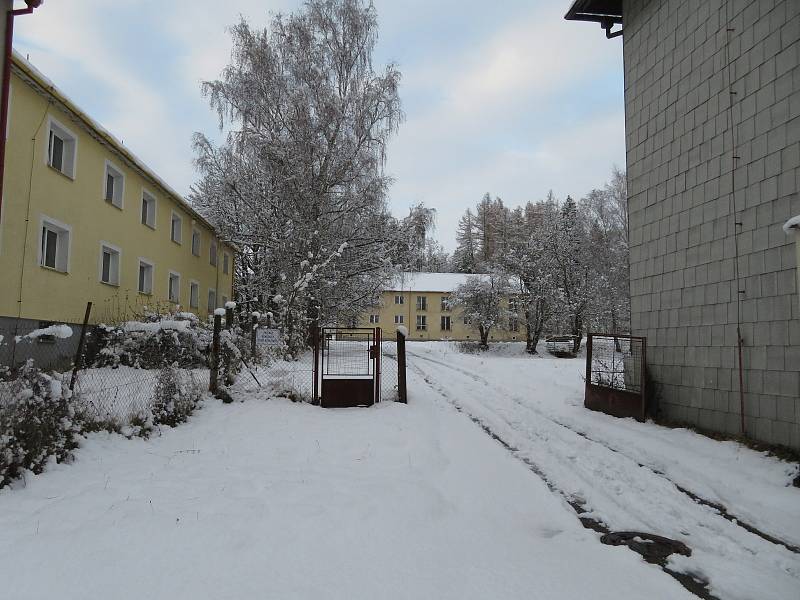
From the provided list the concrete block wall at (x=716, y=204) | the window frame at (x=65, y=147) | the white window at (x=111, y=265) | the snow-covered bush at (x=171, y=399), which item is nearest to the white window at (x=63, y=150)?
the window frame at (x=65, y=147)

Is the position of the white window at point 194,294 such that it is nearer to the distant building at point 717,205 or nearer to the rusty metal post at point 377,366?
the rusty metal post at point 377,366

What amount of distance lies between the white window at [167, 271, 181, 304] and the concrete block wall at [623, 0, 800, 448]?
16297mm

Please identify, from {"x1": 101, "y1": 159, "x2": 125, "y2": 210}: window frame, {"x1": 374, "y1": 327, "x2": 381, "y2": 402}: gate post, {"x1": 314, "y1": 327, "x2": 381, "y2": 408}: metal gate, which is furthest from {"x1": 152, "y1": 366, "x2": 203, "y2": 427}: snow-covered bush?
{"x1": 101, "y1": 159, "x2": 125, "y2": 210}: window frame

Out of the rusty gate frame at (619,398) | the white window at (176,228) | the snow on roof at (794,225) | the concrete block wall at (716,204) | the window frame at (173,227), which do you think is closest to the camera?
the snow on roof at (794,225)

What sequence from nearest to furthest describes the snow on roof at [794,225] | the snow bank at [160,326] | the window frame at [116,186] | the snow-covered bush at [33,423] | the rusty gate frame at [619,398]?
1. the snow on roof at [794,225]
2. the snow-covered bush at [33,423]
3. the rusty gate frame at [619,398]
4. the snow bank at [160,326]
5. the window frame at [116,186]

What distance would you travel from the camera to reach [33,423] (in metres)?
4.91

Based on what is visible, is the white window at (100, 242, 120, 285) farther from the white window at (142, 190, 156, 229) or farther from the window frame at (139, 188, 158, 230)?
the white window at (142, 190, 156, 229)

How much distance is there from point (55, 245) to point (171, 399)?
7979mm

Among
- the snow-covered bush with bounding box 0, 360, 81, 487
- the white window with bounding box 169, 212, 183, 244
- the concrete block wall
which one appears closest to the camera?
the snow-covered bush with bounding box 0, 360, 81, 487

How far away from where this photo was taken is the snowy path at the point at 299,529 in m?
2.99

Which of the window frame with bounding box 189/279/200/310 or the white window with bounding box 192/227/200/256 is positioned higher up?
the white window with bounding box 192/227/200/256

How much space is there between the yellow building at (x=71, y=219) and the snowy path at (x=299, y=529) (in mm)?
5346

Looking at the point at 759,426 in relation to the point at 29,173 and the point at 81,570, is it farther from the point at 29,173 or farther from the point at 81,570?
the point at 29,173

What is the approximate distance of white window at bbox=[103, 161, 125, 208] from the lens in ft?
50.2
